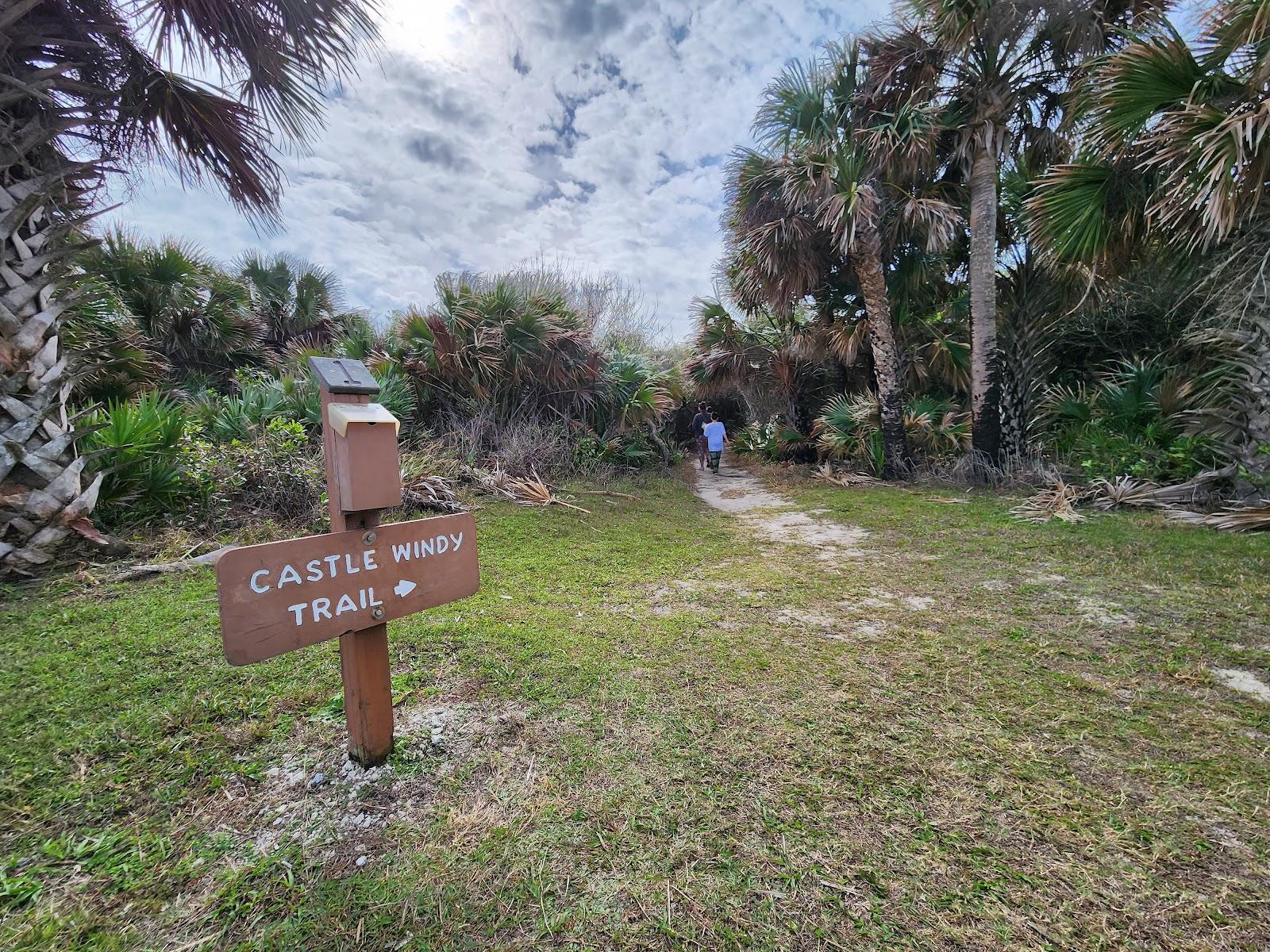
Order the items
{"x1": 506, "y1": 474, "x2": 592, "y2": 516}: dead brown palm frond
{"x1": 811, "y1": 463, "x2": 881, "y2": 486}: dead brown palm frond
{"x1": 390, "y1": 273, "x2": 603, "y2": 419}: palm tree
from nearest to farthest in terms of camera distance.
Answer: {"x1": 506, "y1": 474, "x2": 592, "y2": 516}: dead brown palm frond, {"x1": 390, "y1": 273, "x2": 603, "y2": 419}: palm tree, {"x1": 811, "y1": 463, "x2": 881, "y2": 486}: dead brown palm frond

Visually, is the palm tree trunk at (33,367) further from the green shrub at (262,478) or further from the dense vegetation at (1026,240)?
the dense vegetation at (1026,240)

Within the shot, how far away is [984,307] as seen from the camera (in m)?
7.68

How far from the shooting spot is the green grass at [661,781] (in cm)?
125

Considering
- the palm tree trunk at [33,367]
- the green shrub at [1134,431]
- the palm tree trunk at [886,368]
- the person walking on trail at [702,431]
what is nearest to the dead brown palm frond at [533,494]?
the palm tree trunk at [33,367]

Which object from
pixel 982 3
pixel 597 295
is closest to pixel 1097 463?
pixel 982 3

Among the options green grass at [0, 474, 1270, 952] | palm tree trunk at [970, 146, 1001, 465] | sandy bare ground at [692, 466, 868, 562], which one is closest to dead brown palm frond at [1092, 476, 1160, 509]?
palm tree trunk at [970, 146, 1001, 465]

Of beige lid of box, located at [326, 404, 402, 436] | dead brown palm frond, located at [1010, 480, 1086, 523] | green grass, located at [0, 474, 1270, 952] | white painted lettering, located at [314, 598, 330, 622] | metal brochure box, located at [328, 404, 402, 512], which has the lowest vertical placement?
green grass, located at [0, 474, 1270, 952]

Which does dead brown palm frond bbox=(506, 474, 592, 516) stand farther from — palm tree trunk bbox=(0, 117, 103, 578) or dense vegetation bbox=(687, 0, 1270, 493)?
dense vegetation bbox=(687, 0, 1270, 493)

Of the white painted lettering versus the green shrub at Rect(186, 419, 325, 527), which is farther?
the green shrub at Rect(186, 419, 325, 527)

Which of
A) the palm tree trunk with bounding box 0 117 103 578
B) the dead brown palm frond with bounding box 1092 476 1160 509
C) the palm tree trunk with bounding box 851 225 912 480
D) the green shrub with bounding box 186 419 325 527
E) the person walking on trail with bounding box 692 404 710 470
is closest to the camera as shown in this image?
the palm tree trunk with bounding box 0 117 103 578

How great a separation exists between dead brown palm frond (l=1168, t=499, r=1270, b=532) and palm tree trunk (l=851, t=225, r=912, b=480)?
4.04 m

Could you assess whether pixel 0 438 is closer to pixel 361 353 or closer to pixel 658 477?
pixel 361 353

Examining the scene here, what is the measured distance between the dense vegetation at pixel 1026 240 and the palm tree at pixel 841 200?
38 millimetres

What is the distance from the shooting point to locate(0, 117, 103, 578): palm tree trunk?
128 inches
